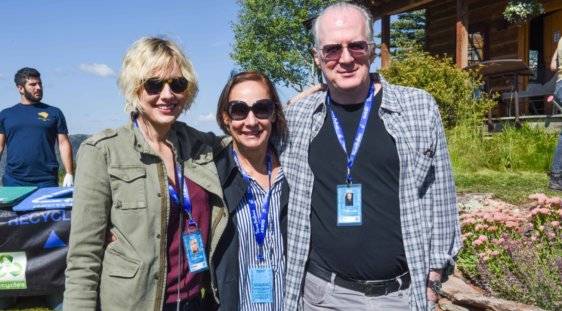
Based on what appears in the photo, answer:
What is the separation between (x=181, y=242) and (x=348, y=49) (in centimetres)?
114

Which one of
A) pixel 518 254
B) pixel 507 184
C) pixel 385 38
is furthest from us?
pixel 385 38

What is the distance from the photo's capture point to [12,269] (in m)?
4.68

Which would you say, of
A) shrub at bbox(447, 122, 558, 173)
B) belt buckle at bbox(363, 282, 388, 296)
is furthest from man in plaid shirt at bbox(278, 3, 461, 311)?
shrub at bbox(447, 122, 558, 173)

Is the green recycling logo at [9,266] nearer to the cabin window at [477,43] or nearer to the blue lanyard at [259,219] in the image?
the blue lanyard at [259,219]

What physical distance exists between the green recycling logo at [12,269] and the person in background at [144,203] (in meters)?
3.06

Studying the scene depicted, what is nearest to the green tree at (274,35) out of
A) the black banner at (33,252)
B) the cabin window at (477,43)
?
the cabin window at (477,43)

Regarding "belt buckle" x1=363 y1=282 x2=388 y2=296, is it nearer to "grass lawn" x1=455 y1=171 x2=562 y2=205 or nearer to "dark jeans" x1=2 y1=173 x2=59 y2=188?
"grass lawn" x1=455 y1=171 x2=562 y2=205

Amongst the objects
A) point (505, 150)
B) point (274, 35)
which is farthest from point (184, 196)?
point (274, 35)

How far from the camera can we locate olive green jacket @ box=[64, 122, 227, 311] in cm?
202

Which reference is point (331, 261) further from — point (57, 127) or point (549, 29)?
point (549, 29)

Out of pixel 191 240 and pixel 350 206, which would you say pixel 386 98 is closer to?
pixel 350 206

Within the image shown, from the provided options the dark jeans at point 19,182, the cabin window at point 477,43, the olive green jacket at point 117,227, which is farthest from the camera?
the cabin window at point 477,43

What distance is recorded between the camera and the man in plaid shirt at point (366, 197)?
2229 mm

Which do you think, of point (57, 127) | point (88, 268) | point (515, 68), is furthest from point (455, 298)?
point (515, 68)
